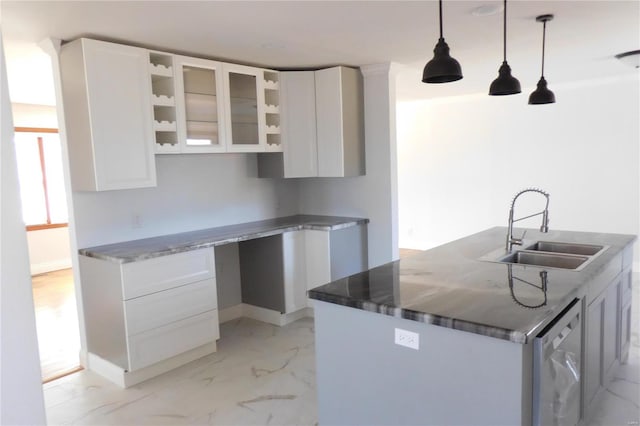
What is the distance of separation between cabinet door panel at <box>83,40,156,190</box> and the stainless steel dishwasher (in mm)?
2653

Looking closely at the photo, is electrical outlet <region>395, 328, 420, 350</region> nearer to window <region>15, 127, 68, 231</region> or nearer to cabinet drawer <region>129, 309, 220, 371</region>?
cabinet drawer <region>129, 309, 220, 371</region>

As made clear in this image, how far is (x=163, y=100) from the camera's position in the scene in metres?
3.33

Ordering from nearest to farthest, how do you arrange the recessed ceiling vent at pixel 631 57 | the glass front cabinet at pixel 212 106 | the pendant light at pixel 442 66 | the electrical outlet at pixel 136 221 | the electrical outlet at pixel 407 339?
the electrical outlet at pixel 407 339
the pendant light at pixel 442 66
the glass front cabinet at pixel 212 106
the electrical outlet at pixel 136 221
the recessed ceiling vent at pixel 631 57

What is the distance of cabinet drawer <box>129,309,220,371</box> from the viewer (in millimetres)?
3023

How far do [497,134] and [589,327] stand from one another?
4466 mm

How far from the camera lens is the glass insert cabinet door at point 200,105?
345 centimetres

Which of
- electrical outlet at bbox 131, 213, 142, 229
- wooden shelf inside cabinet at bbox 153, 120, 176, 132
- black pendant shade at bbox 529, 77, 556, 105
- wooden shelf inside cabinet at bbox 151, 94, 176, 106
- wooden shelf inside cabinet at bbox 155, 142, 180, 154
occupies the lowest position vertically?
electrical outlet at bbox 131, 213, 142, 229

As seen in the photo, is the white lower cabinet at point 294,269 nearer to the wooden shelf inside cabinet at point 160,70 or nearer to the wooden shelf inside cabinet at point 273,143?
the wooden shelf inside cabinet at point 273,143

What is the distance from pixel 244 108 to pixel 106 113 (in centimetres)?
120

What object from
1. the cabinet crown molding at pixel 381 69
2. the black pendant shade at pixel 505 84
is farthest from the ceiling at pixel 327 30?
the black pendant shade at pixel 505 84

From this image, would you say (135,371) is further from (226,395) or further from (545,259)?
(545,259)

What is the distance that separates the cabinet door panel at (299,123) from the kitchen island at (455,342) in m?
2.00

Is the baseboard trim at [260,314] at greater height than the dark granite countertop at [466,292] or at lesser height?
lesser

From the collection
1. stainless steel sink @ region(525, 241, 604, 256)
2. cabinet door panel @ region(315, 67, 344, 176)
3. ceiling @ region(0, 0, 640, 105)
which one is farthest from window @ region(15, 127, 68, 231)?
stainless steel sink @ region(525, 241, 604, 256)
